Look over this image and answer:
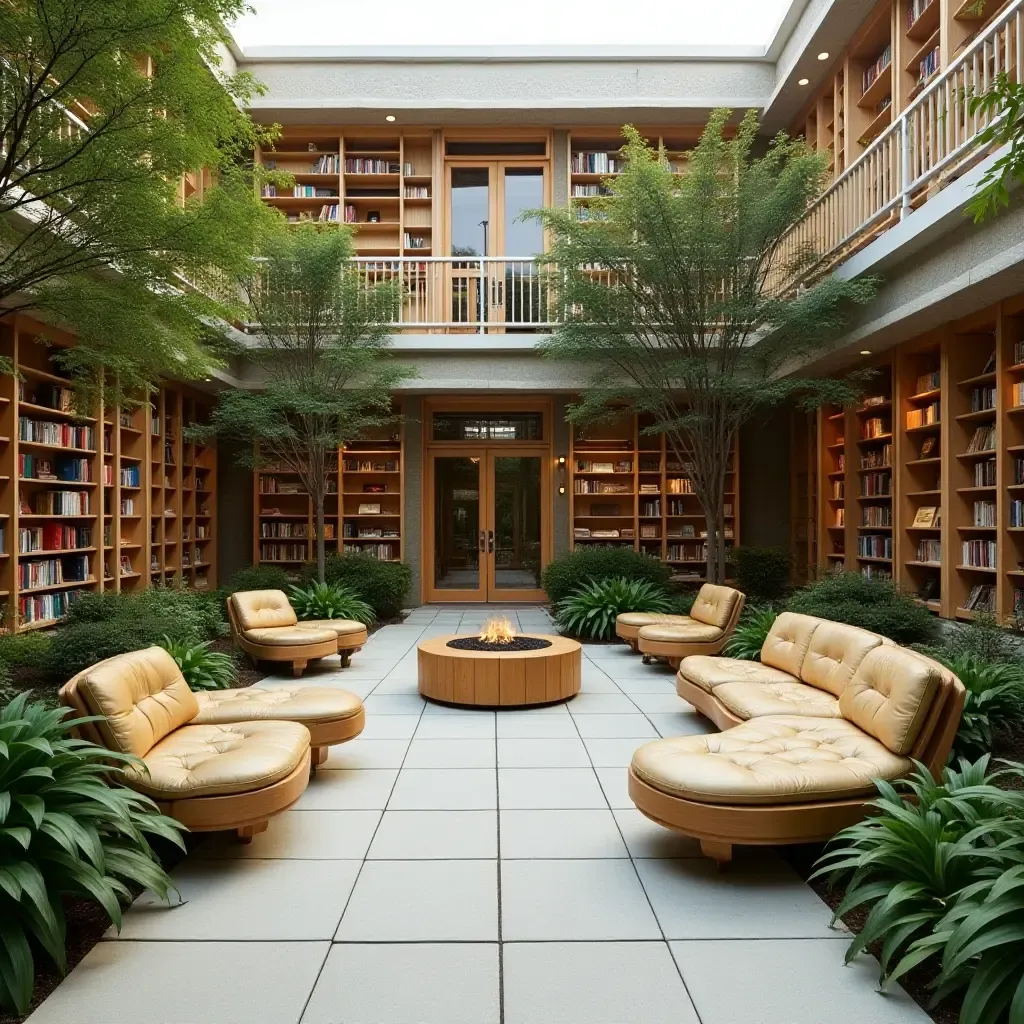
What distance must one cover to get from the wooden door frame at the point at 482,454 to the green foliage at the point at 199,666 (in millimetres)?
6161

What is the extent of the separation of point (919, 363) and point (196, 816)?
8256 mm

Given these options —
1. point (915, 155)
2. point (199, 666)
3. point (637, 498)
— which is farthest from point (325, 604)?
point (915, 155)

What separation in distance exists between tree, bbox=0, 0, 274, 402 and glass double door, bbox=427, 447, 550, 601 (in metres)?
6.93

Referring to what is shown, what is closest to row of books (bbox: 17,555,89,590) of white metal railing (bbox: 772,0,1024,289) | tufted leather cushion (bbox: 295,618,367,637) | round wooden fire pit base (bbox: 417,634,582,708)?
tufted leather cushion (bbox: 295,618,367,637)

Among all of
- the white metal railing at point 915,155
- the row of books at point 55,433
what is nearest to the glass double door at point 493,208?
the white metal railing at point 915,155

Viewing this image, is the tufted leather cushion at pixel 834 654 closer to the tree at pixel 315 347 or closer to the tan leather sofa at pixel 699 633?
the tan leather sofa at pixel 699 633

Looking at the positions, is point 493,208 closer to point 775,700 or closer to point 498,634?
point 498,634

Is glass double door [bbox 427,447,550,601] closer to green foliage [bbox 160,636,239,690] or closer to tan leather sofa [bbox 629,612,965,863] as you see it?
green foliage [bbox 160,636,239,690]

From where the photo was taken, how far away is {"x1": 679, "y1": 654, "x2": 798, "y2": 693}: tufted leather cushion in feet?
15.1


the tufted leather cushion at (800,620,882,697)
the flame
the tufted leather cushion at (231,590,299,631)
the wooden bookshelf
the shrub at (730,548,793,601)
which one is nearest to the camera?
the tufted leather cushion at (800,620,882,697)

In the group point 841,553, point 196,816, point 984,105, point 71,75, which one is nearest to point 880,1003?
Answer: point 196,816

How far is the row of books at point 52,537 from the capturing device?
730cm

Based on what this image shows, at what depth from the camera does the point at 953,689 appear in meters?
3.03

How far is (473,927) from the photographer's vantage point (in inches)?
99.1
